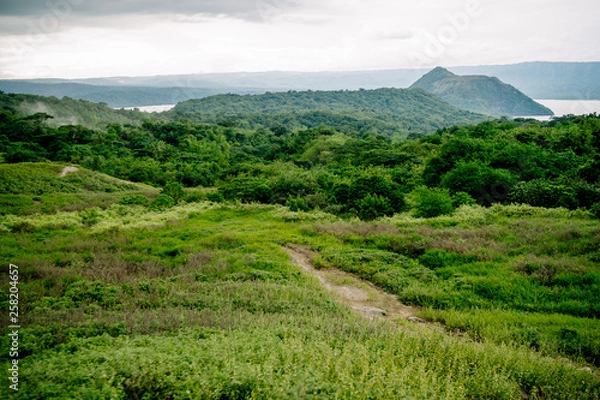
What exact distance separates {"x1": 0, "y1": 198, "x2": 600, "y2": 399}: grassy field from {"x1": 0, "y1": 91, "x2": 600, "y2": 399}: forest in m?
0.05

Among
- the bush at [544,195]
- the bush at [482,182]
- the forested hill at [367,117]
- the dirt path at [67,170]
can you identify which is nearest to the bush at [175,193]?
the dirt path at [67,170]

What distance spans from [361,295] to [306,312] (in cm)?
317

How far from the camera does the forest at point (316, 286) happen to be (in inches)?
199

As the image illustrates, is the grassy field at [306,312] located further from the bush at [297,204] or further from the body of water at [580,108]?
the body of water at [580,108]

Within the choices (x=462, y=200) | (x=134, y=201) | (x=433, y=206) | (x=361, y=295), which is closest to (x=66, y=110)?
(x=134, y=201)

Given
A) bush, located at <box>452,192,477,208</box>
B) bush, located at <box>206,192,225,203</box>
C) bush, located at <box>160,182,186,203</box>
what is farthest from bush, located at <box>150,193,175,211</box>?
bush, located at <box>452,192,477,208</box>

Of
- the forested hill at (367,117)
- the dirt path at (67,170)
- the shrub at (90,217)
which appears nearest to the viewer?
the shrub at (90,217)

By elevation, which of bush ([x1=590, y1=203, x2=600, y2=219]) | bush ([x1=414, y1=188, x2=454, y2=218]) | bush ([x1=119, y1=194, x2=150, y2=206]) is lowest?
bush ([x1=119, y1=194, x2=150, y2=206])

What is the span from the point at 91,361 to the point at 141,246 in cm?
1132

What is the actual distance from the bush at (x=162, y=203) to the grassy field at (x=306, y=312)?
6443 mm

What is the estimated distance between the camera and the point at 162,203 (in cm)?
2664

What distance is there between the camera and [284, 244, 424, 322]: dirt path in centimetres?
966

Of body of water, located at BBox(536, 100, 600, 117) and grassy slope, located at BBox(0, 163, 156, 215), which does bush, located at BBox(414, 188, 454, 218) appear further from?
body of water, located at BBox(536, 100, 600, 117)

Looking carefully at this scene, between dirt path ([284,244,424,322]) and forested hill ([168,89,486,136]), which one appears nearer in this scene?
dirt path ([284,244,424,322])
